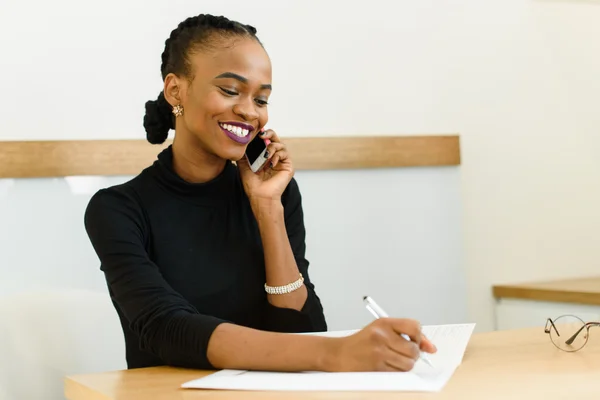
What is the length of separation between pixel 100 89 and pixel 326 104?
65 cm

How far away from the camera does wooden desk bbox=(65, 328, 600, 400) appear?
0.97m

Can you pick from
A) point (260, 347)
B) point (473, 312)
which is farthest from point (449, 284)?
point (260, 347)

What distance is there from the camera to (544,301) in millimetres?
2443

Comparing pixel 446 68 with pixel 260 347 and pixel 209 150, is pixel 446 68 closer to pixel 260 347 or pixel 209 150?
pixel 209 150

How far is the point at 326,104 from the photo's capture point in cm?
236

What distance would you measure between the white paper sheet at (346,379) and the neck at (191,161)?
599 millimetres

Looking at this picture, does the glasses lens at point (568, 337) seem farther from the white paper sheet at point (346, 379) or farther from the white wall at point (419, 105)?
the white wall at point (419, 105)

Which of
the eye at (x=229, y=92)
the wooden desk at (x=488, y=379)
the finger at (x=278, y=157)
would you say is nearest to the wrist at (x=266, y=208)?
the finger at (x=278, y=157)

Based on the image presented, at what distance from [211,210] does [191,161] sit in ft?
0.36

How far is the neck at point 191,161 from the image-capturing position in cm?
167

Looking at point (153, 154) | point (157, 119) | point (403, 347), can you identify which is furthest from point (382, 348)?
point (153, 154)

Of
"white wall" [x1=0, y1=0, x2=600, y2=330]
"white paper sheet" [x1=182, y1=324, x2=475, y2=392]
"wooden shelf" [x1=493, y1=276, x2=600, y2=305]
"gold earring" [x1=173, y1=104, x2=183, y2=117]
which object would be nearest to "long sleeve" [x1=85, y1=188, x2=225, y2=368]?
"white paper sheet" [x1=182, y1=324, x2=475, y2=392]

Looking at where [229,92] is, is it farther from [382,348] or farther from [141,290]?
[382,348]

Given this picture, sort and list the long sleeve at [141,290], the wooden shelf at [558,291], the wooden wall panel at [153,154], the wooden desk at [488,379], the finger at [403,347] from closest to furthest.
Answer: the wooden desk at [488,379], the finger at [403,347], the long sleeve at [141,290], the wooden wall panel at [153,154], the wooden shelf at [558,291]
